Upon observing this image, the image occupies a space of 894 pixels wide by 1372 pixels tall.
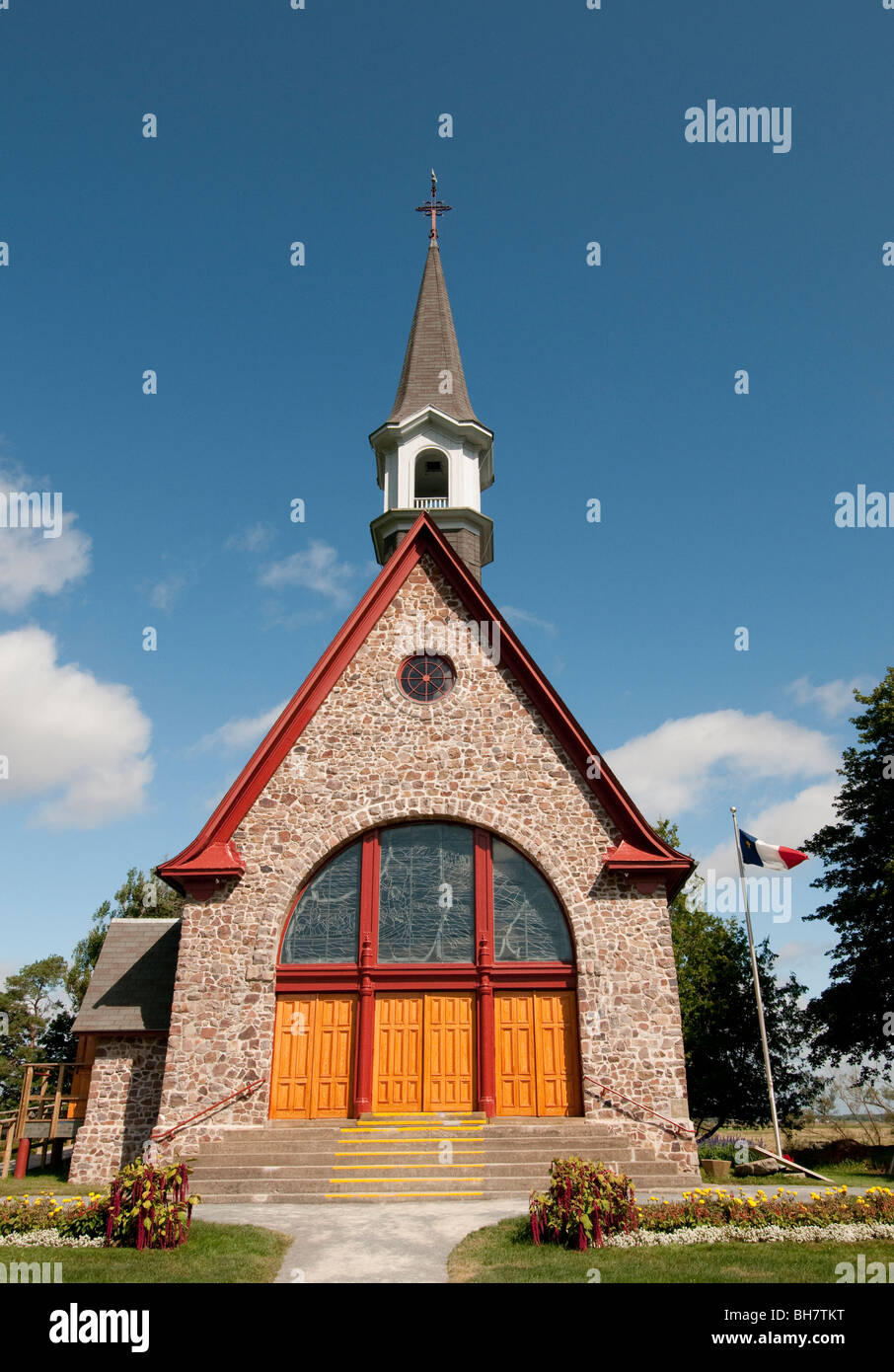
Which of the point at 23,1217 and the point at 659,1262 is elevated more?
the point at 23,1217

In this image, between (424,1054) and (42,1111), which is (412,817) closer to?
(424,1054)

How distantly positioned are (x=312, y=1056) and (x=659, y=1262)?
29.8ft

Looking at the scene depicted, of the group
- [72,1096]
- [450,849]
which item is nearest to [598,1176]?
[450,849]

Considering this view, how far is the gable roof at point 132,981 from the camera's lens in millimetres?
17719

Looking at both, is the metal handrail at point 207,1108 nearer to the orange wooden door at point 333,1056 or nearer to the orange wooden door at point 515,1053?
the orange wooden door at point 333,1056

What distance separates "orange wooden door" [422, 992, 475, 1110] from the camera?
16.4 metres

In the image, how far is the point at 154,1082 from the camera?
17703 mm

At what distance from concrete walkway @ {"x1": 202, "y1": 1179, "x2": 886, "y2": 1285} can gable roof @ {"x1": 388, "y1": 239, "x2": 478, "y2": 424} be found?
59.1ft

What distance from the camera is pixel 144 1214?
9961 millimetres

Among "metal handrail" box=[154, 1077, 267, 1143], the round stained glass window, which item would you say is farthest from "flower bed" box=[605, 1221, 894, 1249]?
the round stained glass window

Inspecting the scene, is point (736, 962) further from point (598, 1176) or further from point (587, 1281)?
point (587, 1281)

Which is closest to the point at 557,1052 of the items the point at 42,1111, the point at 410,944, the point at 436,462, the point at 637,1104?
the point at 637,1104

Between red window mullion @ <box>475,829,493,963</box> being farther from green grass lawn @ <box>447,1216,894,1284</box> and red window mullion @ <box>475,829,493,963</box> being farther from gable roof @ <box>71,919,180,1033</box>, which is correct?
green grass lawn @ <box>447,1216,894,1284</box>
